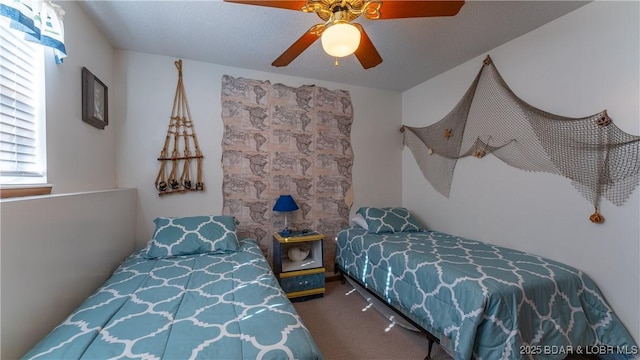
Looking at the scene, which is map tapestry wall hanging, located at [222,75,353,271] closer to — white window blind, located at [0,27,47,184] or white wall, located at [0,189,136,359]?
white wall, located at [0,189,136,359]

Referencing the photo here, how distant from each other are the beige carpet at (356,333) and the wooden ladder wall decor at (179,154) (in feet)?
5.63

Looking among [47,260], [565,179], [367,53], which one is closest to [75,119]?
[47,260]

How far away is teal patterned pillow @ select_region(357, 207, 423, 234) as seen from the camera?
2.79 meters

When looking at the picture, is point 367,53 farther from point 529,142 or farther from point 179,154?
point 179,154

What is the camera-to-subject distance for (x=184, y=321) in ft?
3.74

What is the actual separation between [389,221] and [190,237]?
2.06 metres

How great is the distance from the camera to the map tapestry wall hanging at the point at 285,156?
2730 millimetres

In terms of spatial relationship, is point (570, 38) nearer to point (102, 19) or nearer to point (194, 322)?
point (194, 322)

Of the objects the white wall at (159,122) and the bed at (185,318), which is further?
the white wall at (159,122)

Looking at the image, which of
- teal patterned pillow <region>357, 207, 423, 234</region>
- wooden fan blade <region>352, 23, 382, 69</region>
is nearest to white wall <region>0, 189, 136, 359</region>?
wooden fan blade <region>352, 23, 382, 69</region>

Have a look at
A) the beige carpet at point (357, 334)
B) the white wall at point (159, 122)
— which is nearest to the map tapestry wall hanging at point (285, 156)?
the white wall at point (159, 122)

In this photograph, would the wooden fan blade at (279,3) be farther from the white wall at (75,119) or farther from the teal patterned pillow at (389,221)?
the teal patterned pillow at (389,221)

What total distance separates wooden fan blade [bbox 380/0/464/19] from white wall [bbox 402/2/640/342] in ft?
4.17

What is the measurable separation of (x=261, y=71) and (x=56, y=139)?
192cm
